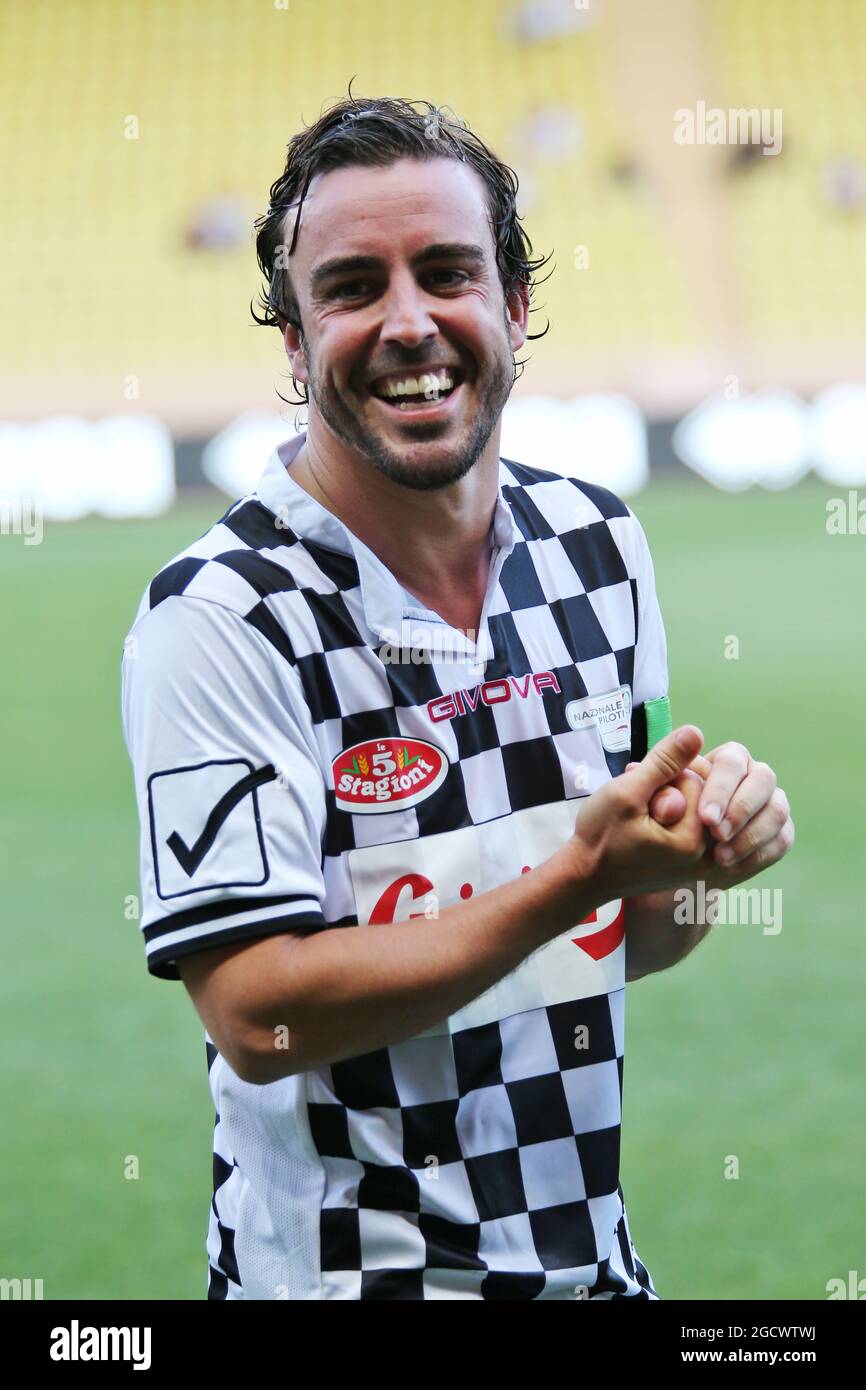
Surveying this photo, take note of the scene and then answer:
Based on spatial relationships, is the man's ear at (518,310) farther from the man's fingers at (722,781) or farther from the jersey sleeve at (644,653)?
the man's fingers at (722,781)

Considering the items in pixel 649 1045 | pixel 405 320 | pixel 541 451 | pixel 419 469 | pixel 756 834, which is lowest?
pixel 649 1045

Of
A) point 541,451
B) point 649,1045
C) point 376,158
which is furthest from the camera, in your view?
point 541,451

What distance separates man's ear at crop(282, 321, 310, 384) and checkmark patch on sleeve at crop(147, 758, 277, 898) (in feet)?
1.85

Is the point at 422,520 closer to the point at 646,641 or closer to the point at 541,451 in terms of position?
the point at 646,641

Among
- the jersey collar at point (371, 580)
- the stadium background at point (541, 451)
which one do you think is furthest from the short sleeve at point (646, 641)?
the stadium background at point (541, 451)

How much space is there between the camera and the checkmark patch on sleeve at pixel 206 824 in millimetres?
1415

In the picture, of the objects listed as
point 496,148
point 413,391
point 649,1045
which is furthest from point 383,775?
point 496,148

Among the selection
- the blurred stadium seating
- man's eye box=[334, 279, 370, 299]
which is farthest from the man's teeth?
→ the blurred stadium seating

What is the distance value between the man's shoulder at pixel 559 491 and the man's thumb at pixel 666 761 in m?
0.49

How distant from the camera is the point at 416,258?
1597 millimetres

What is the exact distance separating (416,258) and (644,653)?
535 mm

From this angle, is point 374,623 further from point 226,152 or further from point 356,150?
point 226,152

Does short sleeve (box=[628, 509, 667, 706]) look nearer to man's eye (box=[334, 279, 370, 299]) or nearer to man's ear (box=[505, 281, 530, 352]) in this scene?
man's ear (box=[505, 281, 530, 352])
